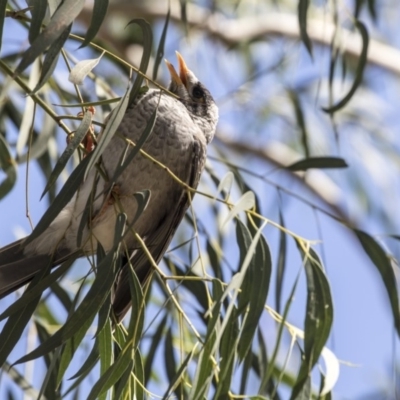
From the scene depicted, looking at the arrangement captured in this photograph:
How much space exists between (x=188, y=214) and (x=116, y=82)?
1745 millimetres

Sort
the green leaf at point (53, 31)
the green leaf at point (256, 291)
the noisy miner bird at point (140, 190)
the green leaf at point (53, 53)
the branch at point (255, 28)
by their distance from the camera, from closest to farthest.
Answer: the green leaf at point (53, 31) < the green leaf at point (53, 53) < the green leaf at point (256, 291) < the noisy miner bird at point (140, 190) < the branch at point (255, 28)

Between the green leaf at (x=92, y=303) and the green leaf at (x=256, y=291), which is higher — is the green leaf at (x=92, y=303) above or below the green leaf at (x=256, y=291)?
below

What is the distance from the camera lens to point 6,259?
2.52 meters

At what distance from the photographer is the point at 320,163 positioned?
8.10 ft

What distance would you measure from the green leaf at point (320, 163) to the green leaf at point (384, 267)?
0.56 feet

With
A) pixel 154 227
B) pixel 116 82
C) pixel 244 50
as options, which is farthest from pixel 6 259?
pixel 244 50

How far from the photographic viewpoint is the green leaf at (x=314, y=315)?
2164mm

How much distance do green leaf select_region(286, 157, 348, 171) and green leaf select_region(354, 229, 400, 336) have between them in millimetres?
170

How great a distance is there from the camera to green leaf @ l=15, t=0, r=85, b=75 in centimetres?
154

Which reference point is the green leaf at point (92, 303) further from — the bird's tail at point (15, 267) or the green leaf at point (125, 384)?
the bird's tail at point (15, 267)

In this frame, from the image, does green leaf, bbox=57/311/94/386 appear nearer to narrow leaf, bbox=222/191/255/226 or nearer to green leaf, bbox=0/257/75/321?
green leaf, bbox=0/257/75/321

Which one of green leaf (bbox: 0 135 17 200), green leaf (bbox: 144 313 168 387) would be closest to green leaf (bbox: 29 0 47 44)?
green leaf (bbox: 0 135 17 200)

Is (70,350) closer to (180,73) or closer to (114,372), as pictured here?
(114,372)

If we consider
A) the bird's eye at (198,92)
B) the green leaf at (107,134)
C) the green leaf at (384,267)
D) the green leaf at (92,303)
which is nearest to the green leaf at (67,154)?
the green leaf at (107,134)
